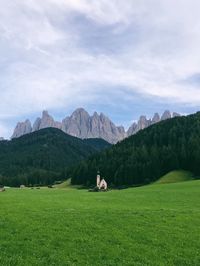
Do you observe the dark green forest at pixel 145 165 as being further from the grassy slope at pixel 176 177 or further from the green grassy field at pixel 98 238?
the green grassy field at pixel 98 238

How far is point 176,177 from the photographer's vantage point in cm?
15138

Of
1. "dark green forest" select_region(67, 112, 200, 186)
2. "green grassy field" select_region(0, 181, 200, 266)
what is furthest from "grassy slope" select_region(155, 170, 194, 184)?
"green grassy field" select_region(0, 181, 200, 266)

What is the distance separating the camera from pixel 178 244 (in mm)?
25562

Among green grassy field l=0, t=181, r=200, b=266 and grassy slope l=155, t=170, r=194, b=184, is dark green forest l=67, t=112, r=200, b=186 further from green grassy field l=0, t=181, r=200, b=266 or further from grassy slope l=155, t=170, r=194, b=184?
green grassy field l=0, t=181, r=200, b=266

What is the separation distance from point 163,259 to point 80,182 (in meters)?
164

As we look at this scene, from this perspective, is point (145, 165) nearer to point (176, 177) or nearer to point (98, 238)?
point (176, 177)

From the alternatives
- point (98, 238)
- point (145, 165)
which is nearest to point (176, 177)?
point (145, 165)

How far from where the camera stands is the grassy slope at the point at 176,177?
147 m

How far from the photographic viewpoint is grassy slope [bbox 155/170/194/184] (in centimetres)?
14724

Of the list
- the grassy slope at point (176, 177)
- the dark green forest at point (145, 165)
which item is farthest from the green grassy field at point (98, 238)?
the dark green forest at point (145, 165)

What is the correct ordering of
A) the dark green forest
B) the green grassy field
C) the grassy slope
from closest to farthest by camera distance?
1. the green grassy field
2. the grassy slope
3. the dark green forest

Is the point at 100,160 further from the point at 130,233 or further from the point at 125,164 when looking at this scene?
the point at 130,233

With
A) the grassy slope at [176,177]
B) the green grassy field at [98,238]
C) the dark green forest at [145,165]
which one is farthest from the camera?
the dark green forest at [145,165]

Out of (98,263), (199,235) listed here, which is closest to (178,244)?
(199,235)
